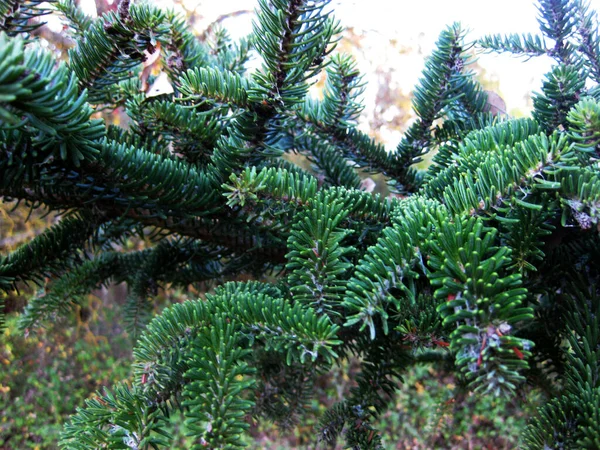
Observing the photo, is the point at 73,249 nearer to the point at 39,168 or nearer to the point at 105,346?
the point at 39,168

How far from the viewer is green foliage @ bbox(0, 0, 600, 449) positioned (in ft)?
0.84

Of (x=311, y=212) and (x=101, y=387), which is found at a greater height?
(x=311, y=212)

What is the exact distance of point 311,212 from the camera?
1.13 feet

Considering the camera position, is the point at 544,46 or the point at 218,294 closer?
the point at 218,294

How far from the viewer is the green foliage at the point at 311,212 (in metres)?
0.26

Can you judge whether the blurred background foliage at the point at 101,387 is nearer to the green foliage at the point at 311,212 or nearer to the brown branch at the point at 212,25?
the brown branch at the point at 212,25

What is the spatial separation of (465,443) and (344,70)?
7.78ft

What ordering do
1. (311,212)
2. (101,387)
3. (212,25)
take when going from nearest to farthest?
(311,212) < (212,25) < (101,387)

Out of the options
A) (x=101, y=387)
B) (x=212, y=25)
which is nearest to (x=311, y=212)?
(x=212, y=25)

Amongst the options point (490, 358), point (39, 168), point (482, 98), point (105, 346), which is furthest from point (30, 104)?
point (105, 346)

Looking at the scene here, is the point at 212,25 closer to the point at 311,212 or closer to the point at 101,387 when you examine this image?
the point at 311,212

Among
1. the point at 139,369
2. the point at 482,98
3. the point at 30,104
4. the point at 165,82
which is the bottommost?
the point at 139,369

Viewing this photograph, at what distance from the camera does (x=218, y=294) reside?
35cm

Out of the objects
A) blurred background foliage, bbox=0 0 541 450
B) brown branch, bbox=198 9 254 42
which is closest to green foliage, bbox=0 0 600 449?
brown branch, bbox=198 9 254 42
